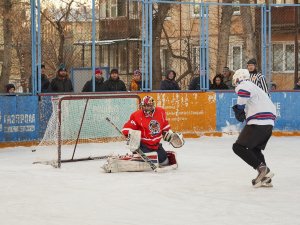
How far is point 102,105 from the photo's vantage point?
1670 centimetres

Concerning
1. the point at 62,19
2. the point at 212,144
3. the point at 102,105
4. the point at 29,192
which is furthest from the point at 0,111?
the point at 62,19

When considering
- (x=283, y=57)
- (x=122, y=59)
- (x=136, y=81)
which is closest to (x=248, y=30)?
(x=122, y=59)

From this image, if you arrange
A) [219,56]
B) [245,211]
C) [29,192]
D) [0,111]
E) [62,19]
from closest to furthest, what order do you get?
[245,211]
[29,192]
[0,111]
[219,56]
[62,19]

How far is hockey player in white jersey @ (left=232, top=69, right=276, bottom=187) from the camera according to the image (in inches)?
438

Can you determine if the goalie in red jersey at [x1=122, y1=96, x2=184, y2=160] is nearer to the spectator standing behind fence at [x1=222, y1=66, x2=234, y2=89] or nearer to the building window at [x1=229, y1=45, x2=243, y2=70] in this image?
the spectator standing behind fence at [x1=222, y1=66, x2=234, y2=89]

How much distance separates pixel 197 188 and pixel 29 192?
1977 mm

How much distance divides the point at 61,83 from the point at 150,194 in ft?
27.8

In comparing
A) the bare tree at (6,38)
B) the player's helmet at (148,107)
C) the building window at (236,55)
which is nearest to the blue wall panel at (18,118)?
the player's helmet at (148,107)

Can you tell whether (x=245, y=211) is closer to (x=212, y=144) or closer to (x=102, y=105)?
(x=102, y=105)

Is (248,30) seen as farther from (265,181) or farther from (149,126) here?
(265,181)

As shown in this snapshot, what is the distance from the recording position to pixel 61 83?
1861 centimetres

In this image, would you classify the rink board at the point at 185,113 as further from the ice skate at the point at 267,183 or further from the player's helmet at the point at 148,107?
the ice skate at the point at 267,183

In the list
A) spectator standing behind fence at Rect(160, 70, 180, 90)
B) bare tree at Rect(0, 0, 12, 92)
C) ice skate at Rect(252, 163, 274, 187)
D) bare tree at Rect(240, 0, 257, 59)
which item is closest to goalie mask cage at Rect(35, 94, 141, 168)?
spectator standing behind fence at Rect(160, 70, 180, 90)

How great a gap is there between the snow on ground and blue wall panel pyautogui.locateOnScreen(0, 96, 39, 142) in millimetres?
2278
